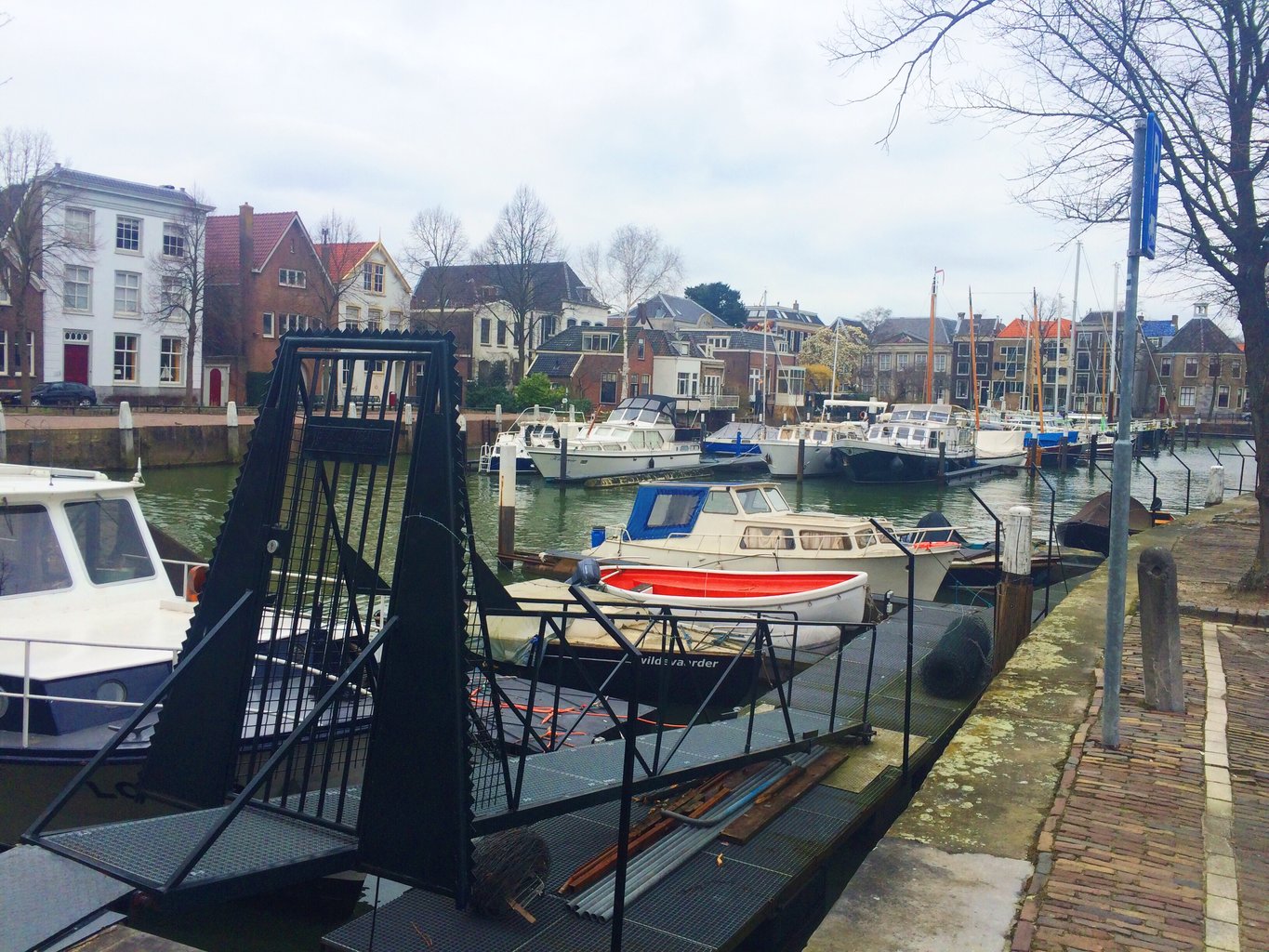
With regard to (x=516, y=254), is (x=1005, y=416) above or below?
below

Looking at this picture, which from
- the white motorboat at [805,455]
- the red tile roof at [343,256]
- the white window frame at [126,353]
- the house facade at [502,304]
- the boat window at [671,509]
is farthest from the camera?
the house facade at [502,304]

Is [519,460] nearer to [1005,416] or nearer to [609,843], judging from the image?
[609,843]

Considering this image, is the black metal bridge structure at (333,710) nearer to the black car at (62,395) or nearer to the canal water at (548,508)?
the canal water at (548,508)

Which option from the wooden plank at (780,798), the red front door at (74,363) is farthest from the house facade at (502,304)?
the wooden plank at (780,798)

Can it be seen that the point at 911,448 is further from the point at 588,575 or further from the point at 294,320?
the point at 588,575

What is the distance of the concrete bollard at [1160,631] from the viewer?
8477mm

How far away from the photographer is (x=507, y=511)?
24188 mm

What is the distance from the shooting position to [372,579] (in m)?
4.61

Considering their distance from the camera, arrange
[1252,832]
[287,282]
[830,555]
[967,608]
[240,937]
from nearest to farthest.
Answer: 1. [1252,832]
2. [240,937]
3. [967,608]
4. [830,555]
5. [287,282]

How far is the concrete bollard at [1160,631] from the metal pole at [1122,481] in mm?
790

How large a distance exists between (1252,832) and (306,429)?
6149 millimetres

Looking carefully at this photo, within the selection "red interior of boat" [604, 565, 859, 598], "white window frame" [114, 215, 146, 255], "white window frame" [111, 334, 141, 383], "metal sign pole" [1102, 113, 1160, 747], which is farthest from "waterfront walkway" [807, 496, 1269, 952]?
"white window frame" [114, 215, 146, 255]

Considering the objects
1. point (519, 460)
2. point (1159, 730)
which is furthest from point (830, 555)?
point (519, 460)

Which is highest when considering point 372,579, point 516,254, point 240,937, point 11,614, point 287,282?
point 516,254
